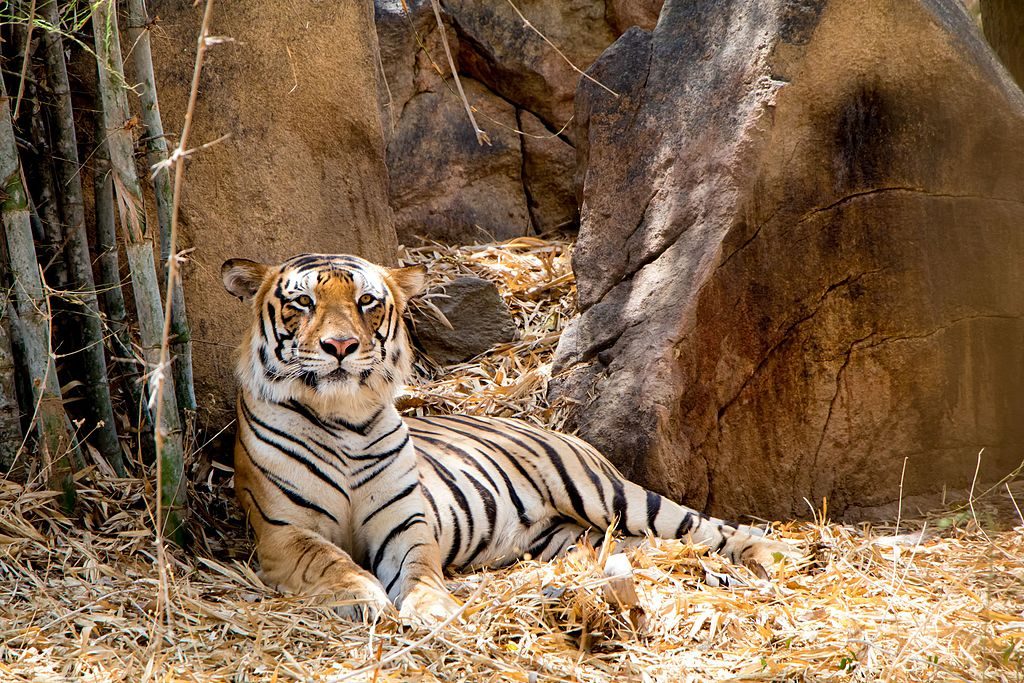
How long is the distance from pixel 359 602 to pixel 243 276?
1.30 m

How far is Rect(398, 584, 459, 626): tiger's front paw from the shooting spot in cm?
333

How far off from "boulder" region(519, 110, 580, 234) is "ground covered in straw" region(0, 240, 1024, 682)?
350 cm

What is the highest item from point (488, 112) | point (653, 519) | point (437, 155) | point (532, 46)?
point (532, 46)

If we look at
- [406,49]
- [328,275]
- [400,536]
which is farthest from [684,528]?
[406,49]

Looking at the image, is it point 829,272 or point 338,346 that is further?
point 829,272

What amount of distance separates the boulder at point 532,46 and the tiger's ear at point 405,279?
333 cm

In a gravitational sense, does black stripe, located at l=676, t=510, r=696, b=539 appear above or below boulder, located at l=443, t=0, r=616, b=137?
below

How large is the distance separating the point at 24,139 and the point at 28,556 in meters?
1.45

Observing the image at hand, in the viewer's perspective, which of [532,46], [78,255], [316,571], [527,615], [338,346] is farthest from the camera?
[532,46]

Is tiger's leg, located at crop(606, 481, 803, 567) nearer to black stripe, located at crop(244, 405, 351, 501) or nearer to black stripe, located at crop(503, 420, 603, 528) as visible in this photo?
black stripe, located at crop(503, 420, 603, 528)

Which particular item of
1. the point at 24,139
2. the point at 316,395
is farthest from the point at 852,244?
the point at 24,139

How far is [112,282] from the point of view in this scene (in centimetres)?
412

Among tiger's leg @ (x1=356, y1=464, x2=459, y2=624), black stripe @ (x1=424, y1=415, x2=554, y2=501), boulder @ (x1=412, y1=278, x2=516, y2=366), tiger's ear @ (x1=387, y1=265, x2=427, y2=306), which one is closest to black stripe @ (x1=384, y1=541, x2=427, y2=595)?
tiger's leg @ (x1=356, y1=464, x2=459, y2=624)

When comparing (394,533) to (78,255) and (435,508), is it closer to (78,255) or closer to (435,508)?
(435,508)
